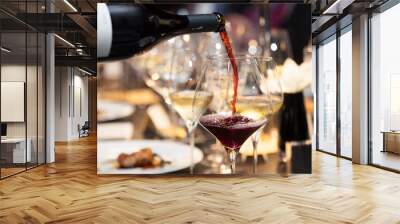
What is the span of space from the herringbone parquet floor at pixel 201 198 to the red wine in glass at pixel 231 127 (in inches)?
112

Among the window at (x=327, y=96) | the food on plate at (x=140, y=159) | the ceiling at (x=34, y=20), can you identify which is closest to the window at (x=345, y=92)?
the window at (x=327, y=96)

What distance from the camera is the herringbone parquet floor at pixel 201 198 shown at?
131 inches

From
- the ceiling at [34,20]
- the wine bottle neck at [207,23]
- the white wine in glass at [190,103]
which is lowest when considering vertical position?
the white wine in glass at [190,103]

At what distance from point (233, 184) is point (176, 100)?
4.43 meters

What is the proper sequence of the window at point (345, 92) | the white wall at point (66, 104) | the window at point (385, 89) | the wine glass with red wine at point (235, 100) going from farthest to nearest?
1. the white wall at point (66, 104)
2. the window at point (345, 92)
3. the window at point (385, 89)
4. the wine glass with red wine at point (235, 100)

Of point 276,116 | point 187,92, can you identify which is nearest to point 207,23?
point 187,92

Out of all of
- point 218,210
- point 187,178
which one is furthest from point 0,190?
point 218,210

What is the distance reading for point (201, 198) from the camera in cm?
407

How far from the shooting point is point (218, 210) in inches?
140

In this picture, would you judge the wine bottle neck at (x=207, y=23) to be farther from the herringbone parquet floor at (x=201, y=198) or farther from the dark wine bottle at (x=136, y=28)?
the herringbone parquet floor at (x=201, y=198)

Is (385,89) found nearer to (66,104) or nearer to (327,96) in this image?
(327,96)

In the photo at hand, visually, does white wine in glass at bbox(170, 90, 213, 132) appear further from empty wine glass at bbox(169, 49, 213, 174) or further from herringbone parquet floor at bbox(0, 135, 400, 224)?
herringbone parquet floor at bbox(0, 135, 400, 224)

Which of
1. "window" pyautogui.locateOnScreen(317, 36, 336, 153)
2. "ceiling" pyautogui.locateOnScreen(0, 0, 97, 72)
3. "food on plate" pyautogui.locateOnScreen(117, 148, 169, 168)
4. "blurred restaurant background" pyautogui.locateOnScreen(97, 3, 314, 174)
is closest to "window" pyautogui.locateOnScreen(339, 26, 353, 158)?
"window" pyautogui.locateOnScreen(317, 36, 336, 153)

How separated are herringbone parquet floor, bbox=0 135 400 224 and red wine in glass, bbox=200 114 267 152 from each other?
9.31 feet
